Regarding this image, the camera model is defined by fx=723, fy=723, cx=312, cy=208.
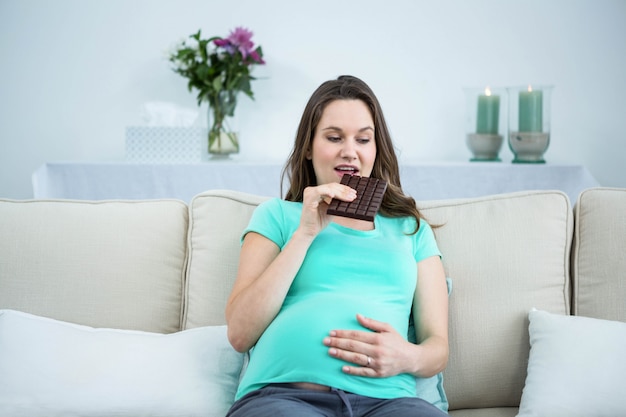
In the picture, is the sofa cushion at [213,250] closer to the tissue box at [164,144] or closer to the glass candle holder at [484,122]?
the tissue box at [164,144]

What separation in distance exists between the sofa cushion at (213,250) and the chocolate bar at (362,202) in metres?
0.33

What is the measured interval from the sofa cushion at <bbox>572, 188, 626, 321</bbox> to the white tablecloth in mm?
942

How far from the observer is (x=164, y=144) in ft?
8.79

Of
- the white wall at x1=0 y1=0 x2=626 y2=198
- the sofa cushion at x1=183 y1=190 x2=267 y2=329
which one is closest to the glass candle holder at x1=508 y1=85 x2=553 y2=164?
the white wall at x1=0 y1=0 x2=626 y2=198

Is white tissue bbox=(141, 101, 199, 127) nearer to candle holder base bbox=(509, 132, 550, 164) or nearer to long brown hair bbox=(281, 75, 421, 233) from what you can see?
long brown hair bbox=(281, 75, 421, 233)

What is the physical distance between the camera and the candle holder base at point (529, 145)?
9.00 ft

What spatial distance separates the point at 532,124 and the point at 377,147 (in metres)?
1.20

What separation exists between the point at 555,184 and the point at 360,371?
1.64 m

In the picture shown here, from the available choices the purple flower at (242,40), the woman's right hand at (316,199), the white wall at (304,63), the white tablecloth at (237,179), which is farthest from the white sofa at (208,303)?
the white wall at (304,63)

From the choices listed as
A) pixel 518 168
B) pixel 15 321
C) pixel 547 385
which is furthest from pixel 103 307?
pixel 518 168

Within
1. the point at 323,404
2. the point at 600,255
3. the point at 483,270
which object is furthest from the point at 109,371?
the point at 600,255

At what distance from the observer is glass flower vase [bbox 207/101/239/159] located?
9.27ft

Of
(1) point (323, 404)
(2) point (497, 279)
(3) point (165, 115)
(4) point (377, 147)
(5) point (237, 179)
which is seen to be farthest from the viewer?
(3) point (165, 115)

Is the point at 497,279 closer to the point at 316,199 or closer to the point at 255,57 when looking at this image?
the point at 316,199
